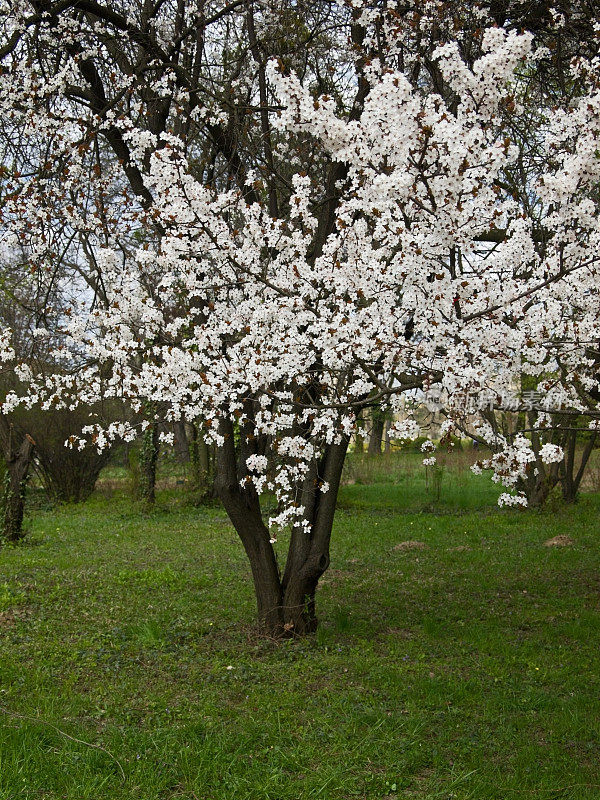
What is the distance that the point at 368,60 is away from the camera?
15.7ft

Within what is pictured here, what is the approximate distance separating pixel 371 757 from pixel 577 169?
3012 millimetres

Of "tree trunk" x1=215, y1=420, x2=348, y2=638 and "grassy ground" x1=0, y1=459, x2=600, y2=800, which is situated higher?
"tree trunk" x1=215, y1=420, x2=348, y2=638

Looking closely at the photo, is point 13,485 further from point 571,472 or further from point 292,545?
point 571,472

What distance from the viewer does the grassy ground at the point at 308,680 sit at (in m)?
3.33

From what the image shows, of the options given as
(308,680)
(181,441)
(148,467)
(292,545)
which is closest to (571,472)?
(148,467)

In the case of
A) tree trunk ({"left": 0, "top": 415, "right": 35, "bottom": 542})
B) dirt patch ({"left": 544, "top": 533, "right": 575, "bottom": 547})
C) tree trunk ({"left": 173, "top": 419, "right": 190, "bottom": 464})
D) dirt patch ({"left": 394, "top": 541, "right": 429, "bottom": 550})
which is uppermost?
tree trunk ({"left": 173, "top": 419, "right": 190, "bottom": 464})

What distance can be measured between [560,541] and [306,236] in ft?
20.2

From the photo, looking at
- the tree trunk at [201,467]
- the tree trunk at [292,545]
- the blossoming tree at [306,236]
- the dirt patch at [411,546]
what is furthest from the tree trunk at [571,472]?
the tree trunk at [292,545]

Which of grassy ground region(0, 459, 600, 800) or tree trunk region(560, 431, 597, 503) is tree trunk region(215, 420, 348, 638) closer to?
grassy ground region(0, 459, 600, 800)

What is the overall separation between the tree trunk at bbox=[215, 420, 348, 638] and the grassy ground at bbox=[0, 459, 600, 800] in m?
0.24

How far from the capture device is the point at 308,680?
14.8ft

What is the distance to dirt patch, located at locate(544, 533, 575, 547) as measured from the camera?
890cm

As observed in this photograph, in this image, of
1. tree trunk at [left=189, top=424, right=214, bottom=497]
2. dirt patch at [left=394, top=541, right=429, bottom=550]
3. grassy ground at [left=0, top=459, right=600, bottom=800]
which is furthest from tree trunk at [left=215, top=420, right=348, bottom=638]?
tree trunk at [left=189, top=424, right=214, bottom=497]

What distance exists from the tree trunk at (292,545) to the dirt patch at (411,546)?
3.67 m
